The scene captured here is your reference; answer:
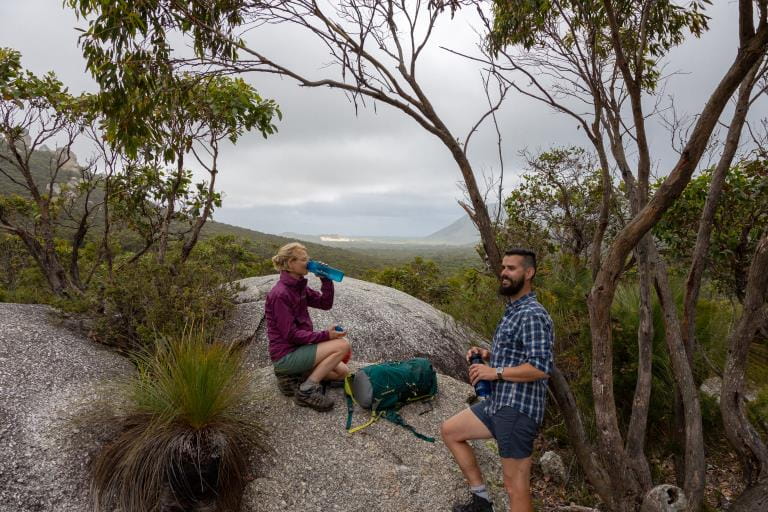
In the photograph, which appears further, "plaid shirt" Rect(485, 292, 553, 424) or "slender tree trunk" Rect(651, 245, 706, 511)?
"slender tree trunk" Rect(651, 245, 706, 511)

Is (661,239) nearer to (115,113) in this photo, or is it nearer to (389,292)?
(389,292)

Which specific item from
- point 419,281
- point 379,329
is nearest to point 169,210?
point 379,329

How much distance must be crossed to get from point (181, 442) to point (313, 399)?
129cm

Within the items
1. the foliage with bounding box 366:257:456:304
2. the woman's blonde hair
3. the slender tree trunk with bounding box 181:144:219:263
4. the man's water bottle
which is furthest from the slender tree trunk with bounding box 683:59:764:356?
the foliage with bounding box 366:257:456:304

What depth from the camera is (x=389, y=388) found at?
181 inches

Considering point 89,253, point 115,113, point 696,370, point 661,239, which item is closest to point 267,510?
point 115,113

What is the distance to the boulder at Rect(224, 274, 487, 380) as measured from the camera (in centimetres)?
662

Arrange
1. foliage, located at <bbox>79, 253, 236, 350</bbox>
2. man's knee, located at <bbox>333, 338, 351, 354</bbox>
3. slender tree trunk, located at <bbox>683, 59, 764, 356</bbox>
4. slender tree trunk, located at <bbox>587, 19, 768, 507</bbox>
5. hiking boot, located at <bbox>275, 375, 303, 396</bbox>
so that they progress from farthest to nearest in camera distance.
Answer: foliage, located at <bbox>79, 253, 236, 350</bbox> < hiking boot, located at <bbox>275, 375, 303, 396</bbox> < man's knee, located at <bbox>333, 338, 351, 354</bbox> < slender tree trunk, located at <bbox>683, 59, 764, 356</bbox> < slender tree trunk, located at <bbox>587, 19, 768, 507</bbox>

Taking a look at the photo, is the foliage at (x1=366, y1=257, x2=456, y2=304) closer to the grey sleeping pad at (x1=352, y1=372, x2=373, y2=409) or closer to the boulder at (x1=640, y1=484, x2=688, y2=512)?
the grey sleeping pad at (x1=352, y1=372, x2=373, y2=409)

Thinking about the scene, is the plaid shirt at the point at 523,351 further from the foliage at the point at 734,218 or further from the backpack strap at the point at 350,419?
the foliage at the point at 734,218

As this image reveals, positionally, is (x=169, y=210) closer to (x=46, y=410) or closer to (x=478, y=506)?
(x=46, y=410)

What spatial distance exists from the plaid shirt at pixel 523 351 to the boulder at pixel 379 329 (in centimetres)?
374

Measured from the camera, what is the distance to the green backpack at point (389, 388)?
4.51 m

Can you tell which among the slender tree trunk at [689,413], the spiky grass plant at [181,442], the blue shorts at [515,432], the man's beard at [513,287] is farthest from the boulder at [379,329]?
the man's beard at [513,287]
